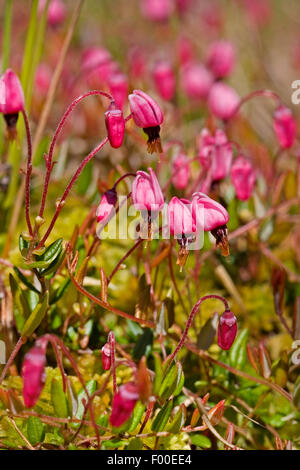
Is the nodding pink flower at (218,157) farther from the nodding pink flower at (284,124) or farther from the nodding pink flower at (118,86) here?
the nodding pink flower at (118,86)

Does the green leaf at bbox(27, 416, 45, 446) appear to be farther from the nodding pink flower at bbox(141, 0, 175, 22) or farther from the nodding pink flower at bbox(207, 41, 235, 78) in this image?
the nodding pink flower at bbox(141, 0, 175, 22)

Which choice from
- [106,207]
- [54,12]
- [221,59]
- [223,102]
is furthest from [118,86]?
[54,12]

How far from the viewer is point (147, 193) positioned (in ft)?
3.01

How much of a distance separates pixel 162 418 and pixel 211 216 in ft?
1.15

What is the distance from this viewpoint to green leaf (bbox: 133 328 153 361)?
113 cm

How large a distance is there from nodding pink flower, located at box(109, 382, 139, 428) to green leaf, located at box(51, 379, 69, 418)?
12 centimetres

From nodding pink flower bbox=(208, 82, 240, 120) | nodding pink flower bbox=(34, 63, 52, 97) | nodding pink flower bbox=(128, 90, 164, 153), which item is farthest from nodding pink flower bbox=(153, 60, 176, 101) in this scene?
nodding pink flower bbox=(128, 90, 164, 153)

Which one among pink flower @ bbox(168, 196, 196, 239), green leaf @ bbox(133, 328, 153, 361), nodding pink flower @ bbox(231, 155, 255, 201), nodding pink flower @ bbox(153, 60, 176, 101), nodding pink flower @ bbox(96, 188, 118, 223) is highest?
nodding pink flower @ bbox(153, 60, 176, 101)

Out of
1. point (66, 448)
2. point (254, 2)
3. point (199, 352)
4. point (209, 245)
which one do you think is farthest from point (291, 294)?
point (254, 2)

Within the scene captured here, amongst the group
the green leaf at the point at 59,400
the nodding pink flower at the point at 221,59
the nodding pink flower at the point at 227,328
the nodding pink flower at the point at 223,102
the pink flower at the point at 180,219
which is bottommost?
the green leaf at the point at 59,400

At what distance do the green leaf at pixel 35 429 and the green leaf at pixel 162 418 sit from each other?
19cm

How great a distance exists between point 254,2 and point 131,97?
344 centimetres

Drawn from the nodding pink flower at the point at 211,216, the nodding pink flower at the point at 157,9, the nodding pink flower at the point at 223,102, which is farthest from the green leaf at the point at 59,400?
the nodding pink flower at the point at 157,9

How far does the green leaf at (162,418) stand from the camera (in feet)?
3.17
